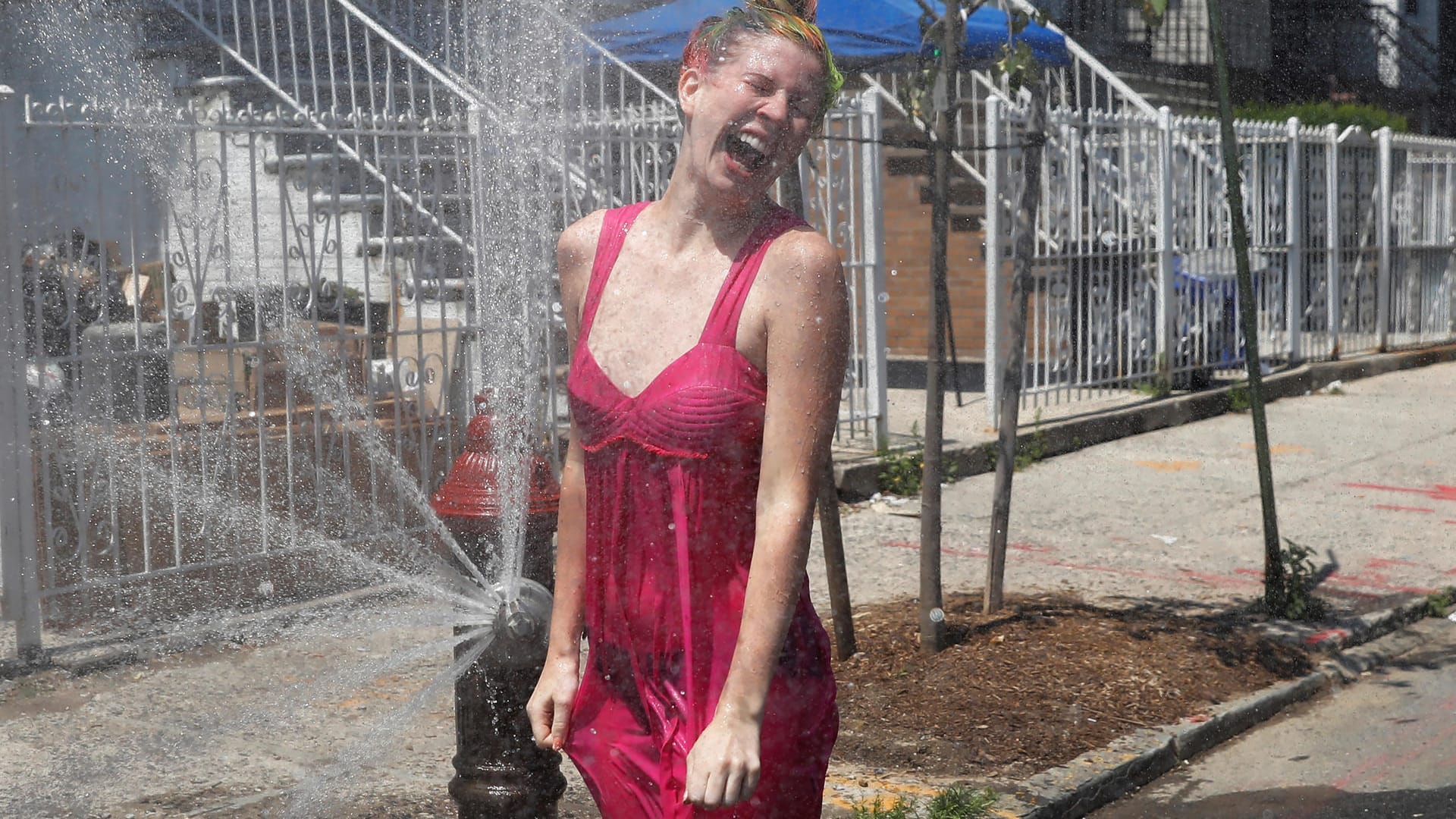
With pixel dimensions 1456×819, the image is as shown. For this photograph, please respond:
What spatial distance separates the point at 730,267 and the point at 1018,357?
11.8 feet

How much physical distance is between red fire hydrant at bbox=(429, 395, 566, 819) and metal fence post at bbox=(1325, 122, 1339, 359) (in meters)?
12.8

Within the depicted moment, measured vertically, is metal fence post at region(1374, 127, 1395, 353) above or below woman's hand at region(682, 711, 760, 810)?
above

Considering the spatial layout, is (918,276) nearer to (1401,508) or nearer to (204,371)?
(1401,508)

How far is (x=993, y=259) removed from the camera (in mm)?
10352

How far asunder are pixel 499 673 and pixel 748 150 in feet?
4.07

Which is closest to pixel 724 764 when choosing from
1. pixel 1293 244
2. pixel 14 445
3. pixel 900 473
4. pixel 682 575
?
pixel 682 575

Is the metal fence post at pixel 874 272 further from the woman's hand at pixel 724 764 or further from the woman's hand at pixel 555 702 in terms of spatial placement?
the woman's hand at pixel 724 764

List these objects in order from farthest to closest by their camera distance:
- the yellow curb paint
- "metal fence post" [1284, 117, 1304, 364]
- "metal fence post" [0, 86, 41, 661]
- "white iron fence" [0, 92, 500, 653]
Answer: "metal fence post" [1284, 117, 1304, 364] < the yellow curb paint < "white iron fence" [0, 92, 500, 653] < "metal fence post" [0, 86, 41, 661]

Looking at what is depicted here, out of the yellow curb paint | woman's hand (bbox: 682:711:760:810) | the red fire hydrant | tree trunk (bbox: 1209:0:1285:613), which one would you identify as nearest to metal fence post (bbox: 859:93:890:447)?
the yellow curb paint

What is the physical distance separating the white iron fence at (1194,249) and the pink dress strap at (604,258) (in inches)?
318

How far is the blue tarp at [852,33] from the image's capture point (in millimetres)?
10133

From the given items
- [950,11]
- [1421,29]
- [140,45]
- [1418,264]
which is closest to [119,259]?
[950,11]

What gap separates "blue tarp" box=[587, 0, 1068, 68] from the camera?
10.1 m

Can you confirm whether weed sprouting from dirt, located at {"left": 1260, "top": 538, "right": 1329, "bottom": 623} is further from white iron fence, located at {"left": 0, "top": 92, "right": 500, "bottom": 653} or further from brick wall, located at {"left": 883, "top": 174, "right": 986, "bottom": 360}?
brick wall, located at {"left": 883, "top": 174, "right": 986, "bottom": 360}
